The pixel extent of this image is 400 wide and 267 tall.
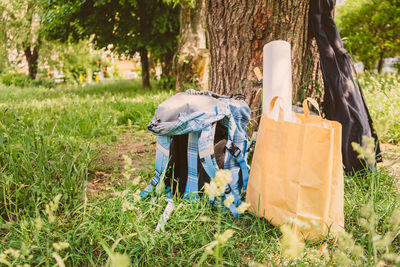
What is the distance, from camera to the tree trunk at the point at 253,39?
2369 mm

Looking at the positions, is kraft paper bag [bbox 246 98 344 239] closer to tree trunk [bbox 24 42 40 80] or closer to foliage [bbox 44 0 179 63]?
foliage [bbox 44 0 179 63]

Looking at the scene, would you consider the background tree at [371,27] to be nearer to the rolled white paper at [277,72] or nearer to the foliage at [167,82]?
the foliage at [167,82]

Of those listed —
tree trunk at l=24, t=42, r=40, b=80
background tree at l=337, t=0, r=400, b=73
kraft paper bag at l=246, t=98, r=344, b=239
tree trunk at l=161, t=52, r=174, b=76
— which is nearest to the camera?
kraft paper bag at l=246, t=98, r=344, b=239

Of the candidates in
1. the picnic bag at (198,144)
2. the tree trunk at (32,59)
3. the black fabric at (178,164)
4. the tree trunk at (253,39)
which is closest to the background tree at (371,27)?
the tree trunk at (253,39)

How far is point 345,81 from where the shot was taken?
7.39ft

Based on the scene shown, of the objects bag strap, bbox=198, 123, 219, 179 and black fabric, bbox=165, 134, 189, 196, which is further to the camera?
black fabric, bbox=165, 134, 189, 196

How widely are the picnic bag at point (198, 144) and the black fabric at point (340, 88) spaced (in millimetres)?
752

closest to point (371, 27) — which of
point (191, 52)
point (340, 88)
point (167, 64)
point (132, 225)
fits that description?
point (167, 64)

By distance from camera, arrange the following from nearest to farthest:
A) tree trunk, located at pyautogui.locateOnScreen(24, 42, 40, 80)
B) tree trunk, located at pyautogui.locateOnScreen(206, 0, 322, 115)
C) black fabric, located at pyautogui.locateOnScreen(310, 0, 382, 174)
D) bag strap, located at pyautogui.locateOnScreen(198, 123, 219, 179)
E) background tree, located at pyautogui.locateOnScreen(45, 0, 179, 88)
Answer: bag strap, located at pyautogui.locateOnScreen(198, 123, 219, 179) → black fabric, located at pyautogui.locateOnScreen(310, 0, 382, 174) → tree trunk, located at pyautogui.locateOnScreen(206, 0, 322, 115) → background tree, located at pyautogui.locateOnScreen(45, 0, 179, 88) → tree trunk, located at pyautogui.locateOnScreen(24, 42, 40, 80)

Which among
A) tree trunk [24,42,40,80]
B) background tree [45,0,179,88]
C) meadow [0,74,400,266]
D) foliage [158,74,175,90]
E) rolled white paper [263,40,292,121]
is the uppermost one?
background tree [45,0,179,88]

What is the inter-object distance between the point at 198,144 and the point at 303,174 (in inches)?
23.6

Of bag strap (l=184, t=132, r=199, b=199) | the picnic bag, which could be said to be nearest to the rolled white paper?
the picnic bag

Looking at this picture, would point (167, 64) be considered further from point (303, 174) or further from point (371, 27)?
point (303, 174)

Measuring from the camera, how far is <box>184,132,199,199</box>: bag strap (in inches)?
71.7
